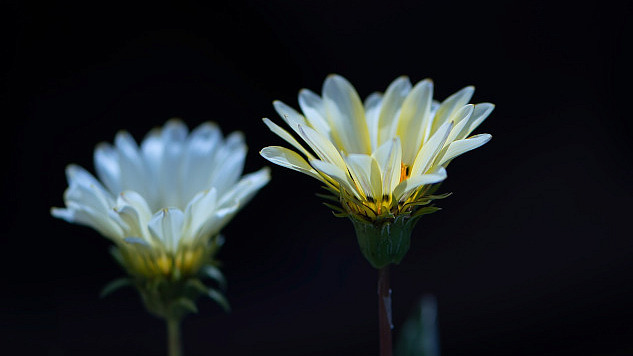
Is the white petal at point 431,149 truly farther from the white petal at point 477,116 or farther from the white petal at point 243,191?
the white petal at point 243,191

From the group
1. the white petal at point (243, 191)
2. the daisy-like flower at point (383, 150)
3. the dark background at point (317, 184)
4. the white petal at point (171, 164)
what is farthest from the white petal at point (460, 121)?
the dark background at point (317, 184)

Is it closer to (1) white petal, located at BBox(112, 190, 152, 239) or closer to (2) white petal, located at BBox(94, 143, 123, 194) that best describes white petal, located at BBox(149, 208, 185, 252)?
(1) white petal, located at BBox(112, 190, 152, 239)

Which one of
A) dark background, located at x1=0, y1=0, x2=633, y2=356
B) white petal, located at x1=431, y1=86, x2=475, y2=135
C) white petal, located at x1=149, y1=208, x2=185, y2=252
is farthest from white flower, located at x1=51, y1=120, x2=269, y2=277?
dark background, located at x1=0, y1=0, x2=633, y2=356

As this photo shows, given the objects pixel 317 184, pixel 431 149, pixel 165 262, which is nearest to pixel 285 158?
pixel 431 149

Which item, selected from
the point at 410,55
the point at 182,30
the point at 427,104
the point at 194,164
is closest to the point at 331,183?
the point at 427,104

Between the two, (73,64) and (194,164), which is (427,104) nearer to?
(194,164)
